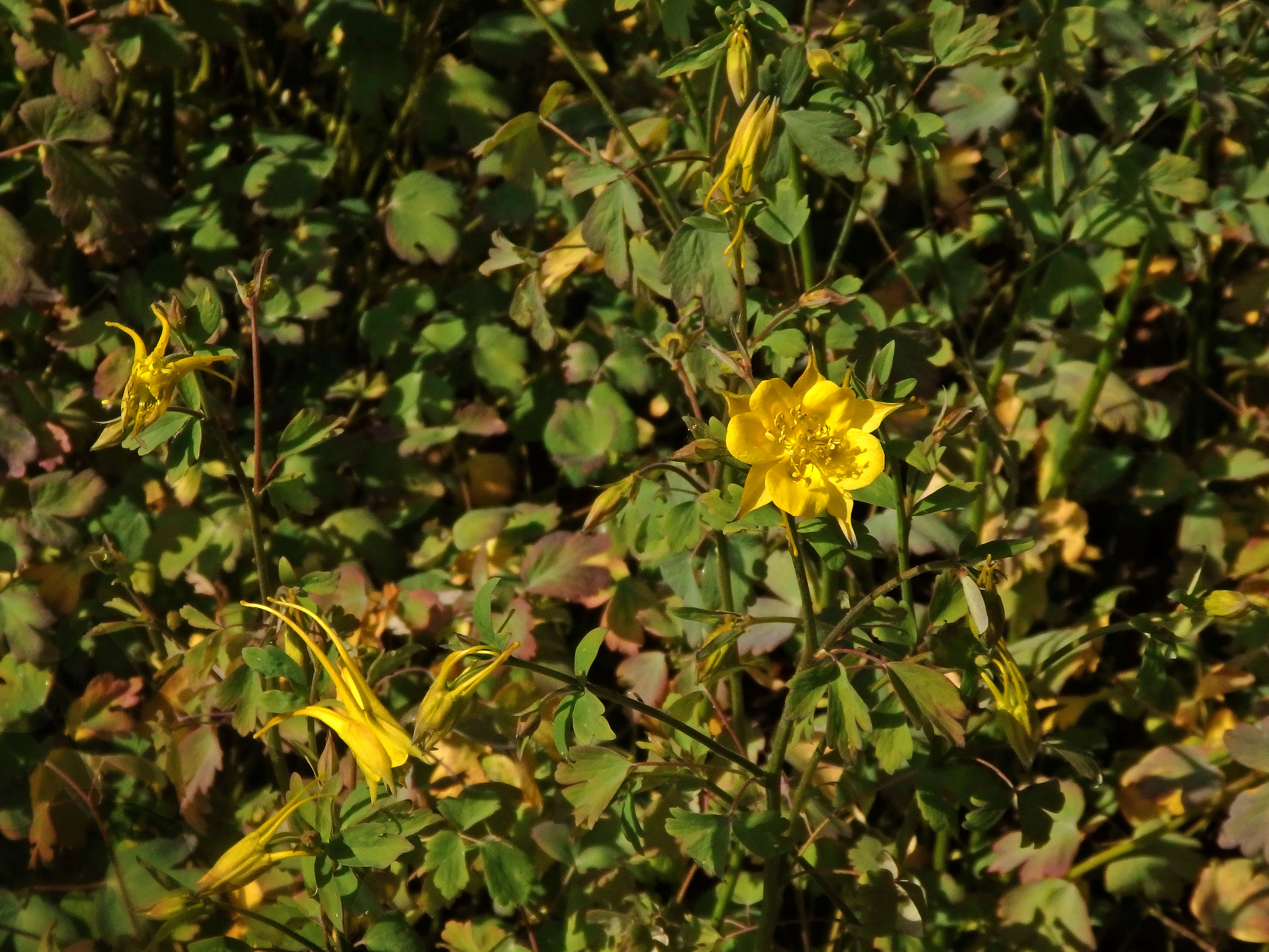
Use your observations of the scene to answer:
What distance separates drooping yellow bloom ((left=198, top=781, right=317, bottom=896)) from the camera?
123 centimetres

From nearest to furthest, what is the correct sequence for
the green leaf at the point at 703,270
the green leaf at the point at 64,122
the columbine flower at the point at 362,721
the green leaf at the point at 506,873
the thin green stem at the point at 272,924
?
the columbine flower at the point at 362,721 < the thin green stem at the point at 272,924 < the green leaf at the point at 703,270 < the green leaf at the point at 506,873 < the green leaf at the point at 64,122

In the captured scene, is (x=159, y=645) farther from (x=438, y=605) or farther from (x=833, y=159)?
(x=833, y=159)

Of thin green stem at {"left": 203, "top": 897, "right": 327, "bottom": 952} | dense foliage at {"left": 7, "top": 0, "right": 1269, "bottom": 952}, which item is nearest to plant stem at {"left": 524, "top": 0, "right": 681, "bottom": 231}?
dense foliage at {"left": 7, "top": 0, "right": 1269, "bottom": 952}

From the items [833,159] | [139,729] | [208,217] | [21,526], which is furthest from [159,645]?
[833,159]

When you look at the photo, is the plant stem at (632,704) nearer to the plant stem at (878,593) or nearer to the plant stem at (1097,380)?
the plant stem at (878,593)

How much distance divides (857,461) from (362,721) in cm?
53

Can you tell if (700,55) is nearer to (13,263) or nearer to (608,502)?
(608,502)

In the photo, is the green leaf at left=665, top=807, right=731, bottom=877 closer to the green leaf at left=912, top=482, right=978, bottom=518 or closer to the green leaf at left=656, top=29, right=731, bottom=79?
the green leaf at left=912, top=482, right=978, bottom=518

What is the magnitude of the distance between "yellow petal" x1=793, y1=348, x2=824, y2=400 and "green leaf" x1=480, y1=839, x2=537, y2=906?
27.4 inches

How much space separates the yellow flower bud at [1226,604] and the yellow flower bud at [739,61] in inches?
28.0

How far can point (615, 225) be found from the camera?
1.54m

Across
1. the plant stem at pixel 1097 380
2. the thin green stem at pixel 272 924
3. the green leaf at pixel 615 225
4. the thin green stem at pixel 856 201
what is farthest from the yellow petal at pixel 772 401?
the plant stem at pixel 1097 380

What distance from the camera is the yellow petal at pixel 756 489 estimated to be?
115 cm

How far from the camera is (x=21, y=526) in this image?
185 centimetres
